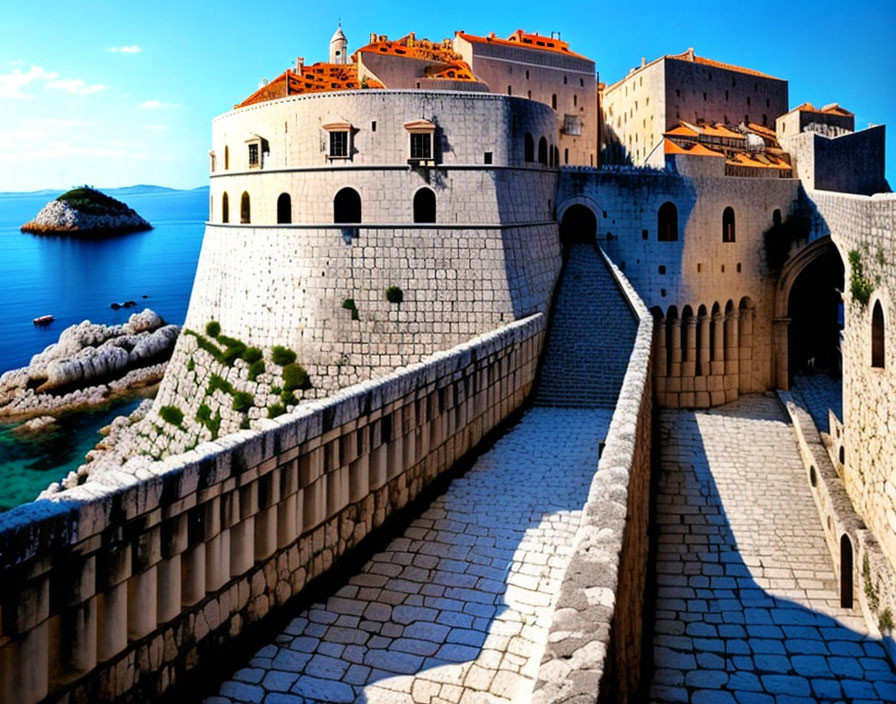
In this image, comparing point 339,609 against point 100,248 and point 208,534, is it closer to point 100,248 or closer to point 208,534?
point 208,534

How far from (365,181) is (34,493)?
1556 centimetres

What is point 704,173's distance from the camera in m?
23.4

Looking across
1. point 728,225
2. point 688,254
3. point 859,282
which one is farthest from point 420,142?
point 728,225

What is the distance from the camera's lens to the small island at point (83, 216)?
381 ft

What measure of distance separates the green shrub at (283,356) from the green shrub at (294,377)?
0.49 feet

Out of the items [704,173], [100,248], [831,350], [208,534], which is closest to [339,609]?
[208,534]

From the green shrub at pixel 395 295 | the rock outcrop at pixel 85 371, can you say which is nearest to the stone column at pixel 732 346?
the green shrub at pixel 395 295

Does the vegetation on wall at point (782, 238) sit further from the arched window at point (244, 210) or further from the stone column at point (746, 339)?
the arched window at point (244, 210)

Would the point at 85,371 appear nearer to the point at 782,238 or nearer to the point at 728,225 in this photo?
the point at 728,225

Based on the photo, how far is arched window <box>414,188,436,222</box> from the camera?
1789 cm

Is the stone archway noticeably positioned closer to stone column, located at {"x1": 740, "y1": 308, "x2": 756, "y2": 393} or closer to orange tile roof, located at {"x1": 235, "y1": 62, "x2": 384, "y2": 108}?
stone column, located at {"x1": 740, "y1": 308, "x2": 756, "y2": 393}

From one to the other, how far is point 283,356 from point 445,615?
38.5 ft

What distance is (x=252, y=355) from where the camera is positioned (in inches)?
708

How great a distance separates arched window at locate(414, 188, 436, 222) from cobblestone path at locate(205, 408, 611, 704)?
30.6ft
